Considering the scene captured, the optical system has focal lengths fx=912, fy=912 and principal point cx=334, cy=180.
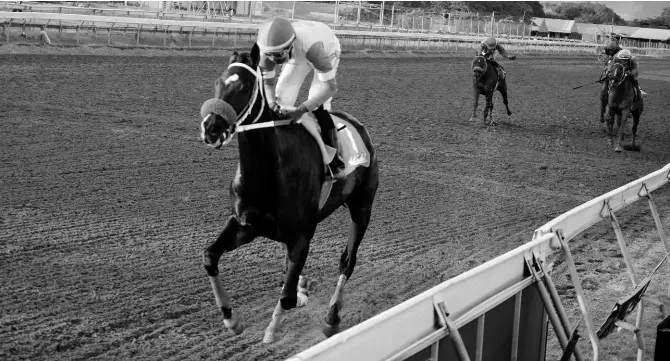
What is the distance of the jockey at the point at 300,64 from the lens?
5656mm

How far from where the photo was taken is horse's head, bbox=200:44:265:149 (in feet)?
16.3

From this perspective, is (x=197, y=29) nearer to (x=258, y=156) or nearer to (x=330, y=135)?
(x=330, y=135)

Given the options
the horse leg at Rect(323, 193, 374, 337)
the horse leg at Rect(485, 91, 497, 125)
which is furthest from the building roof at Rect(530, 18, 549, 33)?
the horse leg at Rect(323, 193, 374, 337)

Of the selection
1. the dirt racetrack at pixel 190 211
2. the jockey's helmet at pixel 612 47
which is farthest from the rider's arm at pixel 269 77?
the jockey's helmet at pixel 612 47

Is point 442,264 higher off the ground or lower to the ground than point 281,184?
lower

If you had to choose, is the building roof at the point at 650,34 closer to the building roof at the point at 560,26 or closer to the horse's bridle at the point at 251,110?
the building roof at the point at 560,26

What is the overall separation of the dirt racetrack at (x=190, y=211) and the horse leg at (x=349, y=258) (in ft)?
0.54

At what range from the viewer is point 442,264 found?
328 inches

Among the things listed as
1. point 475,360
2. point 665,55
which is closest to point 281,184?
point 475,360

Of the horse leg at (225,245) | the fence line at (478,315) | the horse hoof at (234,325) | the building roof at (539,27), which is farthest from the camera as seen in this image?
the building roof at (539,27)

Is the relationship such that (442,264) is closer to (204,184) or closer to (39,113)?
(204,184)

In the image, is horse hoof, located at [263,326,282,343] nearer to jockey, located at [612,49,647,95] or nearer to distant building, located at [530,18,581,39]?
jockey, located at [612,49,647,95]

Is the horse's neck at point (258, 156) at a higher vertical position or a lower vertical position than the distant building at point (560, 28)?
lower

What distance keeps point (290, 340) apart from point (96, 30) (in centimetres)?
1872
